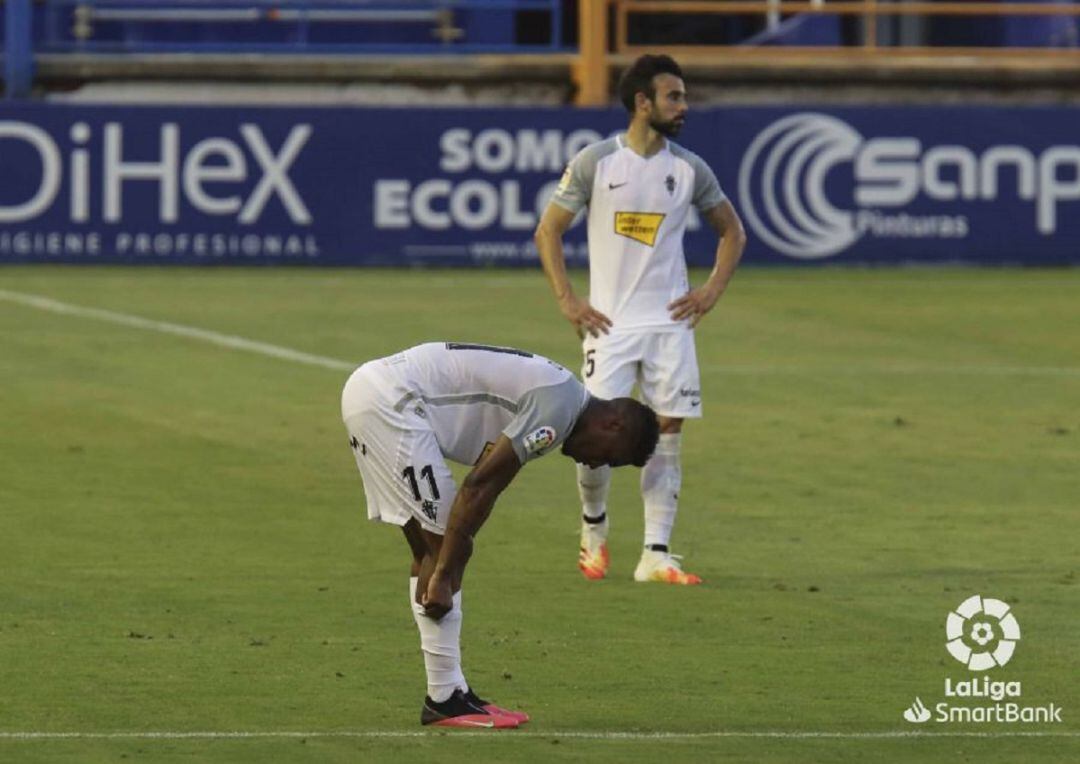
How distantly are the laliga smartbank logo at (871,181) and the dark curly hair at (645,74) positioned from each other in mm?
17635

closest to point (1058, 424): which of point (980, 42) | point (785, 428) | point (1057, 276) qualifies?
point (785, 428)

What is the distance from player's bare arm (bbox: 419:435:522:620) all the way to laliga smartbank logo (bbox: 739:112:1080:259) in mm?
21243

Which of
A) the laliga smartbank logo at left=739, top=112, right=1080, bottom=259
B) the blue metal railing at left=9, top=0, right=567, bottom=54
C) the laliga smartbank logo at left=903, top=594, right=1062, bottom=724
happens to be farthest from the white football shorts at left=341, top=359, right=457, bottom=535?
the blue metal railing at left=9, top=0, right=567, bottom=54

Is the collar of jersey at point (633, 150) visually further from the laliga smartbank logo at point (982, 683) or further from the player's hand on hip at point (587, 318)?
the laliga smartbank logo at point (982, 683)

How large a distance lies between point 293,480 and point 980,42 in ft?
80.8

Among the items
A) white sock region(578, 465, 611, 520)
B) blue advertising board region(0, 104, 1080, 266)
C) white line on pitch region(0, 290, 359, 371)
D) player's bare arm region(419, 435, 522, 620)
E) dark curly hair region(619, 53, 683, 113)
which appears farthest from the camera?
blue advertising board region(0, 104, 1080, 266)

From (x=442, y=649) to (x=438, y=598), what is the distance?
0.91 ft

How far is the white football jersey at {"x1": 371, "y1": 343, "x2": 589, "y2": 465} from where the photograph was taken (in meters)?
8.38

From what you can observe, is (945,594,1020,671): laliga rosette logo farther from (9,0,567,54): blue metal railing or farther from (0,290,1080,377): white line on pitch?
(9,0,567,54): blue metal railing

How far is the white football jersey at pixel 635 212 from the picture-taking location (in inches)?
473

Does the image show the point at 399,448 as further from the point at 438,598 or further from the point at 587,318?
the point at 587,318

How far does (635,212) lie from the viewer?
12047 mm

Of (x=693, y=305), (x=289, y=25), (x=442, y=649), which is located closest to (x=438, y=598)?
(x=442, y=649)

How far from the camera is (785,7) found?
1214 inches
